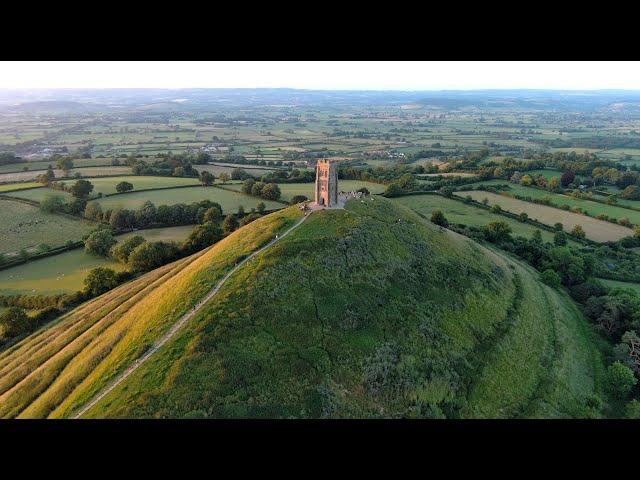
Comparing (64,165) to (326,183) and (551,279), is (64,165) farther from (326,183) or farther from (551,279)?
(551,279)

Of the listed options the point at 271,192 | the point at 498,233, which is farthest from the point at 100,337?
the point at 498,233

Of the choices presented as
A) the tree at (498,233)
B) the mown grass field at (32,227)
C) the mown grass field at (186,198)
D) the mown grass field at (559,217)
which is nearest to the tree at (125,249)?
the mown grass field at (32,227)

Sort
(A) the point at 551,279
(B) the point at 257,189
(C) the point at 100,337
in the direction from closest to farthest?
(C) the point at 100,337
(A) the point at 551,279
(B) the point at 257,189

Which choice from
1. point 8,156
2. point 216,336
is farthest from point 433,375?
point 8,156

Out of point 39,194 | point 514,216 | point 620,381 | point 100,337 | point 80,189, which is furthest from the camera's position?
point 39,194

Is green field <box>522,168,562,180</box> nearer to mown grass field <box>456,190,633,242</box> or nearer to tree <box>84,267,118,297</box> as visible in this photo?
mown grass field <box>456,190,633,242</box>

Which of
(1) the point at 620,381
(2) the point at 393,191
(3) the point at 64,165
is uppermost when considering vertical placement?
(3) the point at 64,165

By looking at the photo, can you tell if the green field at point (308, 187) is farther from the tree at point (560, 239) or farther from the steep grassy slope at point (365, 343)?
the steep grassy slope at point (365, 343)
